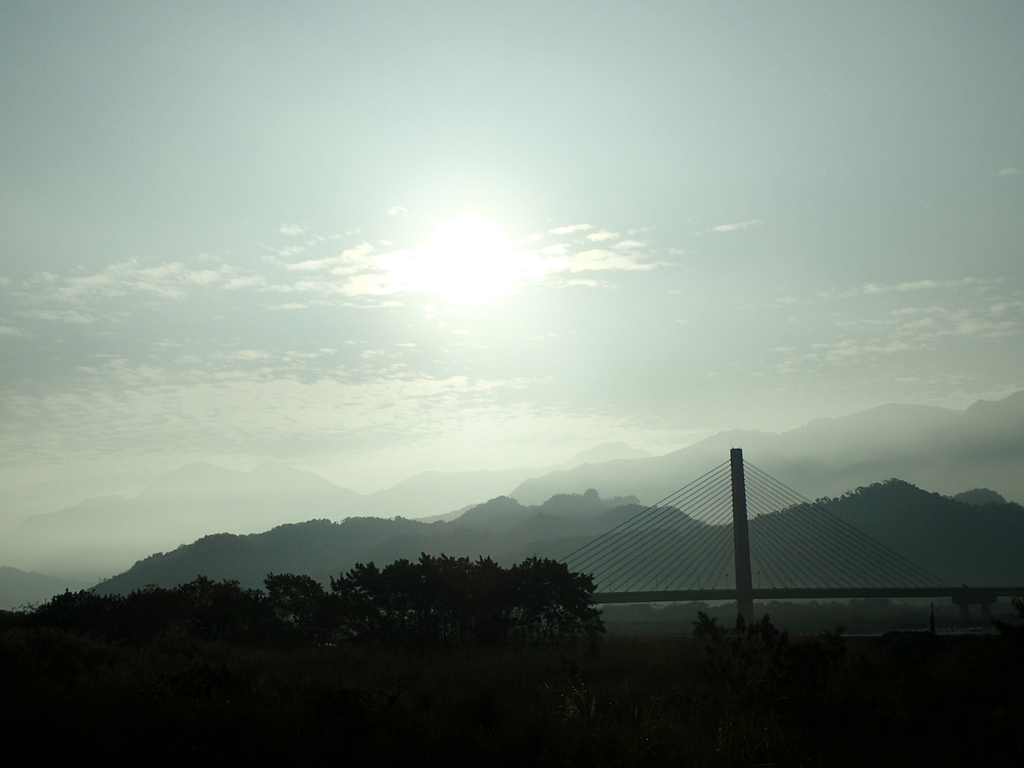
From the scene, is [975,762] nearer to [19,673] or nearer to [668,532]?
[19,673]

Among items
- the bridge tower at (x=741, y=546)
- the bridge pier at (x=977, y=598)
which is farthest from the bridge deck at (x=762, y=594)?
the bridge pier at (x=977, y=598)

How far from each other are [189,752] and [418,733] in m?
3.41

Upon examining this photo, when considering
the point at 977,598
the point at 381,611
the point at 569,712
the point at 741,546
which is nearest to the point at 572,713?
the point at 569,712

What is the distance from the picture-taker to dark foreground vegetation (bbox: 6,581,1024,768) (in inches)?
436

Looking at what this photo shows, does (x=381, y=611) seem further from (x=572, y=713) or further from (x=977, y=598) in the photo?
(x=977, y=598)

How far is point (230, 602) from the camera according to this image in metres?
34.2

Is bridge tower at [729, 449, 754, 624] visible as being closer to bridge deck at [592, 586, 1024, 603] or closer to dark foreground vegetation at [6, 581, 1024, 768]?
bridge deck at [592, 586, 1024, 603]

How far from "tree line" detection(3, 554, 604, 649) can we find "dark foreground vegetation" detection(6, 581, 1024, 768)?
1312 cm

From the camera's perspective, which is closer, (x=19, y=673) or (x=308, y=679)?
(x=19, y=673)

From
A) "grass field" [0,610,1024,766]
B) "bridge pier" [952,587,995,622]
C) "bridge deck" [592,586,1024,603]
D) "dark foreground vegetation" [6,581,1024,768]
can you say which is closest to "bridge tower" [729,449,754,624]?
"bridge deck" [592,586,1024,603]

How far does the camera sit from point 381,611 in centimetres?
3375

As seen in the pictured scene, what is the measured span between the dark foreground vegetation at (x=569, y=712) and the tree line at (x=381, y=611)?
43.0 feet

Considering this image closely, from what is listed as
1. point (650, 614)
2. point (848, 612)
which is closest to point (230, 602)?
point (848, 612)

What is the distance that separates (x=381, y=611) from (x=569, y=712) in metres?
21.9
